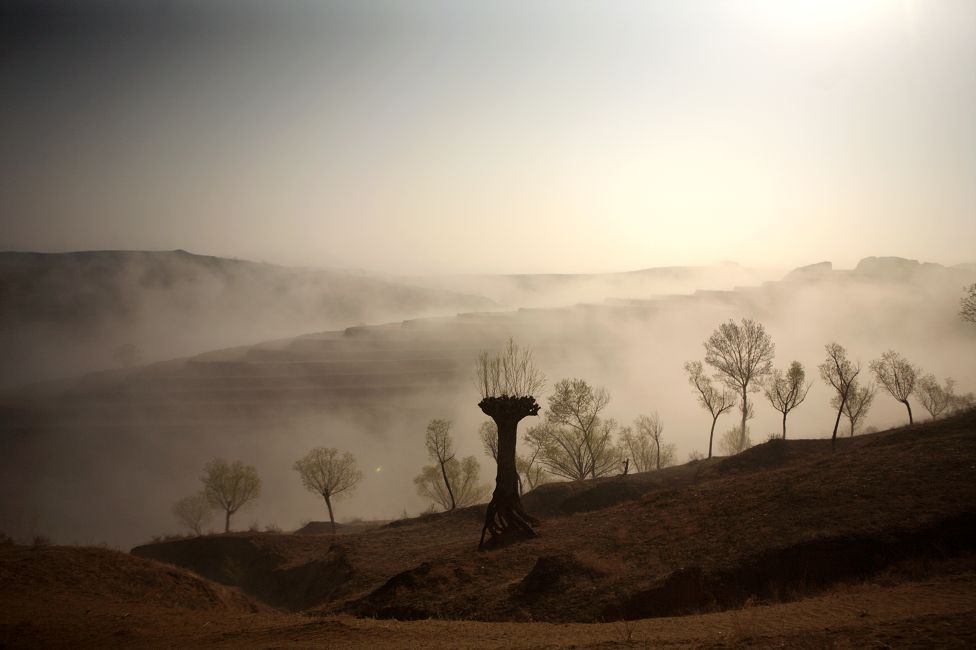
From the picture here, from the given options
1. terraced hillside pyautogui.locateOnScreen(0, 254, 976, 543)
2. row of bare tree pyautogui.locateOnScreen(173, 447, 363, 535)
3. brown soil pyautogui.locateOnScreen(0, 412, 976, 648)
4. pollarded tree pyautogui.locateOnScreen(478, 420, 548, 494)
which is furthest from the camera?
terraced hillside pyautogui.locateOnScreen(0, 254, 976, 543)

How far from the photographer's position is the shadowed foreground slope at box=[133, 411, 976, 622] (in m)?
14.6

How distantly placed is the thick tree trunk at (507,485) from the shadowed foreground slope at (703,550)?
1.31 metres

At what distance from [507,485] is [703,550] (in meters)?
10.4

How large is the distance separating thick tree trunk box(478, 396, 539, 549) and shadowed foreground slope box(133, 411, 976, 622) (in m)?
1.31

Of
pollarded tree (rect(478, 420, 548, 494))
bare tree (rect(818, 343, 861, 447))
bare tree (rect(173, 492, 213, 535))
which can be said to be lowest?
bare tree (rect(173, 492, 213, 535))

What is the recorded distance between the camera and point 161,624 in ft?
47.3

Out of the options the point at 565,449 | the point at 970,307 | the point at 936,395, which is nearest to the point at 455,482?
the point at 565,449

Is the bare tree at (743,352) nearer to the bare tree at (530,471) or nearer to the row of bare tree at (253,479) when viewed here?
the bare tree at (530,471)

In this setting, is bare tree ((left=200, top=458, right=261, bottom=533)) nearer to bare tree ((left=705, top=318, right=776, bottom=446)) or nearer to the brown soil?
the brown soil

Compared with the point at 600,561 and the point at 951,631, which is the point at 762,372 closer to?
the point at 600,561

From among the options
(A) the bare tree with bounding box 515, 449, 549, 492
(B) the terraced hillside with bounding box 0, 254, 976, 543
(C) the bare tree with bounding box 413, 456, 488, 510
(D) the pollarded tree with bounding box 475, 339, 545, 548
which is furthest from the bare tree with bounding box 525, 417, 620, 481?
(B) the terraced hillside with bounding box 0, 254, 976, 543

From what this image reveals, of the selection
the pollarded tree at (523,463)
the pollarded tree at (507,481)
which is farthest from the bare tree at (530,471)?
the pollarded tree at (507,481)

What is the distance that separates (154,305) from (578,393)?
186024mm

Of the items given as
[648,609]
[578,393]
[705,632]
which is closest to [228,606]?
[648,609]
